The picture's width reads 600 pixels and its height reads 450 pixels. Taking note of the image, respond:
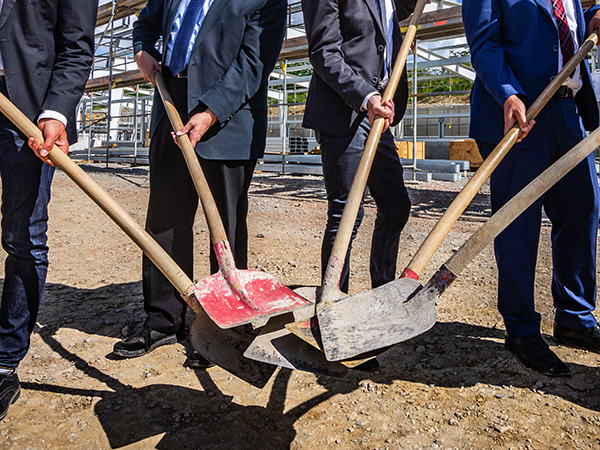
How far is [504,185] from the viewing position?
2.20 m

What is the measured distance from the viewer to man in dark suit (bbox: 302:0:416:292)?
6.77 feet

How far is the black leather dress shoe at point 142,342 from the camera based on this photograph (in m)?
2.23

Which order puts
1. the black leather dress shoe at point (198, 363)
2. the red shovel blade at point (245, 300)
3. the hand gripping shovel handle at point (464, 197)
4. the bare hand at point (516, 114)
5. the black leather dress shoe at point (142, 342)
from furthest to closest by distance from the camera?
the black leather dress shoe at point (142, 342) → the black leather dress shoe at point (198, 363) → the bare hand at point (516, 114) → the hand gripping shovel handle at point (464, 197) → the red shovel blade at point (245, 300)

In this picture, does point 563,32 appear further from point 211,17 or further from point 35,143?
point 35,143

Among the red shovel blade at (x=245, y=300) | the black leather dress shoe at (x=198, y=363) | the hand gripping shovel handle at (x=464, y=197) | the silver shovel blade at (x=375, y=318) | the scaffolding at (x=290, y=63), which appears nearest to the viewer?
the silver shovel blade at (x=375, y=318)

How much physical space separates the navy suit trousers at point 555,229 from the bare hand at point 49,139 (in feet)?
5.75

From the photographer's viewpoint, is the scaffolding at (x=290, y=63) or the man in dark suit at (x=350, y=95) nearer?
the man in dark suit at (x=350, y=95)

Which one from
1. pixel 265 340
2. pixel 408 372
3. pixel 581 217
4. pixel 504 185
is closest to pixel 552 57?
pixel 504 185

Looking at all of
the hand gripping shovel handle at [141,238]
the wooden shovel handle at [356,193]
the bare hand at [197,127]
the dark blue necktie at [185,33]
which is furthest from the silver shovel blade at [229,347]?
the dark blue necktie at [185,33]

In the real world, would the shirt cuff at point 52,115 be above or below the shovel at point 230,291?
above

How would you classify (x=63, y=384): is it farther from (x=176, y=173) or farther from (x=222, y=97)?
(x=222, y=97)

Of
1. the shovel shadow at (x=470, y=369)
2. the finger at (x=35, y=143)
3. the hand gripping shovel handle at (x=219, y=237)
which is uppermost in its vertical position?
the finger at (x=35, y=143)

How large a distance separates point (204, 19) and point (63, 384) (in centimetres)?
162

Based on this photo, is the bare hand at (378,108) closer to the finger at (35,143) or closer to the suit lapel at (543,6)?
the suit lapel at (543,6)
